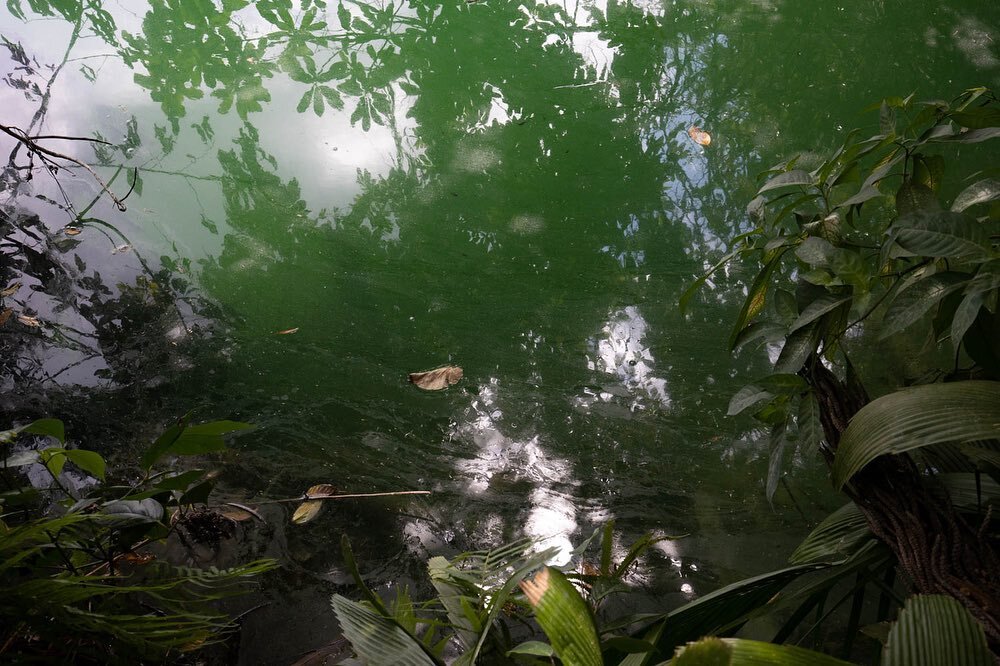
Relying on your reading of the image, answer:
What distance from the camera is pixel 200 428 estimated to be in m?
0.93

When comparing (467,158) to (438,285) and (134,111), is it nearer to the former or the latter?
(438,285)

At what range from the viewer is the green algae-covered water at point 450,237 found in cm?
140

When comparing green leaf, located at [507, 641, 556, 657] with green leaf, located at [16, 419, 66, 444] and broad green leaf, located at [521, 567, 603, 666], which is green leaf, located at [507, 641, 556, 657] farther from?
green leaf, located at [16, 419, 66, 444]

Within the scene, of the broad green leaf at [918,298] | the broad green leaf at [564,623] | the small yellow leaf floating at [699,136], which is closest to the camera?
the broad green leaf at [564,623]

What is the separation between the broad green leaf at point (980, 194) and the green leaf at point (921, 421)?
255 millimetres

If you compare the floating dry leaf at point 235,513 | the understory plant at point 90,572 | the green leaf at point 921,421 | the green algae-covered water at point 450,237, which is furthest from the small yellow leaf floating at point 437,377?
the green leaf at point 921,421

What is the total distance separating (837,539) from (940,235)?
16.5 inches

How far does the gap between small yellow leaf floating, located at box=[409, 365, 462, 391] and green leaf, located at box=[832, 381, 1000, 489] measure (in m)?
1.04

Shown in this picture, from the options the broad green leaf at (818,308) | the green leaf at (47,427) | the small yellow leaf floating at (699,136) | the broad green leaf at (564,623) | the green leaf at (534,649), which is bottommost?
the green leaf at (534,649)

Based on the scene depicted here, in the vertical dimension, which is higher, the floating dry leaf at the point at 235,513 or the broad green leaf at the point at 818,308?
the broad green leaf at the point at 818,308

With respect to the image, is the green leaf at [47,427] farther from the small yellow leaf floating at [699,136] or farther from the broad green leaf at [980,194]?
the small yellow leaf floating at [699,136]

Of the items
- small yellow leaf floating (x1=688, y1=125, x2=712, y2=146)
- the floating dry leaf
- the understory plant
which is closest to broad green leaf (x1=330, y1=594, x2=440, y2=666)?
the understory plant

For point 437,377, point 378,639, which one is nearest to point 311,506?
point 437,377

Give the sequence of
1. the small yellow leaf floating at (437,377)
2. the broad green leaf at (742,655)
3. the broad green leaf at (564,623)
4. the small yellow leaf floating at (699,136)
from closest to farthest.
A: the broad green leaf at (742,655) → the broad green leaf at (564,623) → the small yellow leaf floating at (437,377) → the small yellow leaf floating at (699,136)
